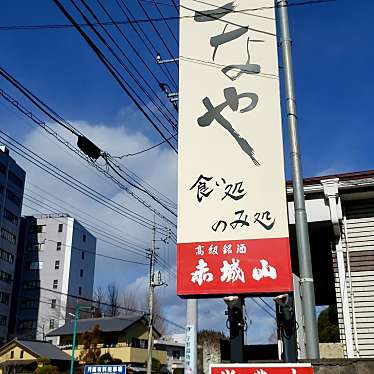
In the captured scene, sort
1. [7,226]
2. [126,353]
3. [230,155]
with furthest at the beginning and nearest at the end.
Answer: [7,226] < [126,353] < [230,155]

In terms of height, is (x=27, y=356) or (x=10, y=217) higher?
(x=10, y=217)

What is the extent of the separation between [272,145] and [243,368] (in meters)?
3.28

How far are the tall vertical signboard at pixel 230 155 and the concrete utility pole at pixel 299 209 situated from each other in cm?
17

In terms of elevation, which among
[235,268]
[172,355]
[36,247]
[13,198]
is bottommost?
[172,355]

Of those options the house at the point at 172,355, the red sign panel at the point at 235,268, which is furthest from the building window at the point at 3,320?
the red sign panel at the point at 235,268

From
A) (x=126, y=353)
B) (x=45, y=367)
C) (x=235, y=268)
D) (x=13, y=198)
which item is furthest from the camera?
(x=13, y=198)

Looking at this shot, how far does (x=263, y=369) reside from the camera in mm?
5449

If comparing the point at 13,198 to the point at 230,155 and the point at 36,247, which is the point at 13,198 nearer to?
the point at 36,247

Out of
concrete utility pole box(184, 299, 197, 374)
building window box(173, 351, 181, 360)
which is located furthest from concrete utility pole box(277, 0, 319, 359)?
building window box(173, 351, 181, 360)

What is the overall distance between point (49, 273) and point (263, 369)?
237 ft

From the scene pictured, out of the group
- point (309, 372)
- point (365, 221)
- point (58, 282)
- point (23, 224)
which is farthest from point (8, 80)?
point (23, 224)

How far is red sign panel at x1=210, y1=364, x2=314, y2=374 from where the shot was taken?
5.34m

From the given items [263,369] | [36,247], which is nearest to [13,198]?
[36,247]

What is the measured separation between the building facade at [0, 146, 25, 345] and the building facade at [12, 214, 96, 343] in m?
3.77
